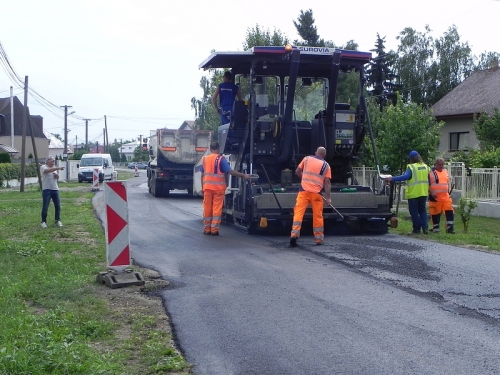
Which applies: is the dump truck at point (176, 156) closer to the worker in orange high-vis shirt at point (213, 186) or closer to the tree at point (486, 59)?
the worker in orange high-vis shirt at point (213, 186)

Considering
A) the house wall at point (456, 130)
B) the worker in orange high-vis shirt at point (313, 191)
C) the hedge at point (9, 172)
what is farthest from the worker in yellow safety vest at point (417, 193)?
the hedge at point (9, 172)

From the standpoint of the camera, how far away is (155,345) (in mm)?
5410

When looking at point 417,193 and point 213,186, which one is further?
point 417,193

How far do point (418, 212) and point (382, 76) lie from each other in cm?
4027

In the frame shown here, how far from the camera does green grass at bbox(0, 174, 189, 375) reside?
493cm

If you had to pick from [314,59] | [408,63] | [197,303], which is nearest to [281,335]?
[197,303]

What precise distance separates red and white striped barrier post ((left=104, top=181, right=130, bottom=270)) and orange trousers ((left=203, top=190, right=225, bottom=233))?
171 inches

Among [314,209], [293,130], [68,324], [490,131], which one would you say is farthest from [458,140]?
[68,324]

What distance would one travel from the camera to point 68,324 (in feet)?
19.8

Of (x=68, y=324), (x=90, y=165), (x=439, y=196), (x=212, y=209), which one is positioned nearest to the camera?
(x=68, y=324)

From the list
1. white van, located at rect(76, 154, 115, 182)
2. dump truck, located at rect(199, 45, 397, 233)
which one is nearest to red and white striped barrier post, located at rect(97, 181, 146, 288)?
dump truck, located at rect(199, 45, 397, 233)

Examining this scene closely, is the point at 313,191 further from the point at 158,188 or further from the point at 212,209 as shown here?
the point at 158,188

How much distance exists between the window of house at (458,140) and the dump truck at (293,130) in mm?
26047

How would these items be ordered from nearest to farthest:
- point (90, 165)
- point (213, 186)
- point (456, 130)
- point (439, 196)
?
point (213, 186), point (439, 196), point (456, 130), point (90, 165)
